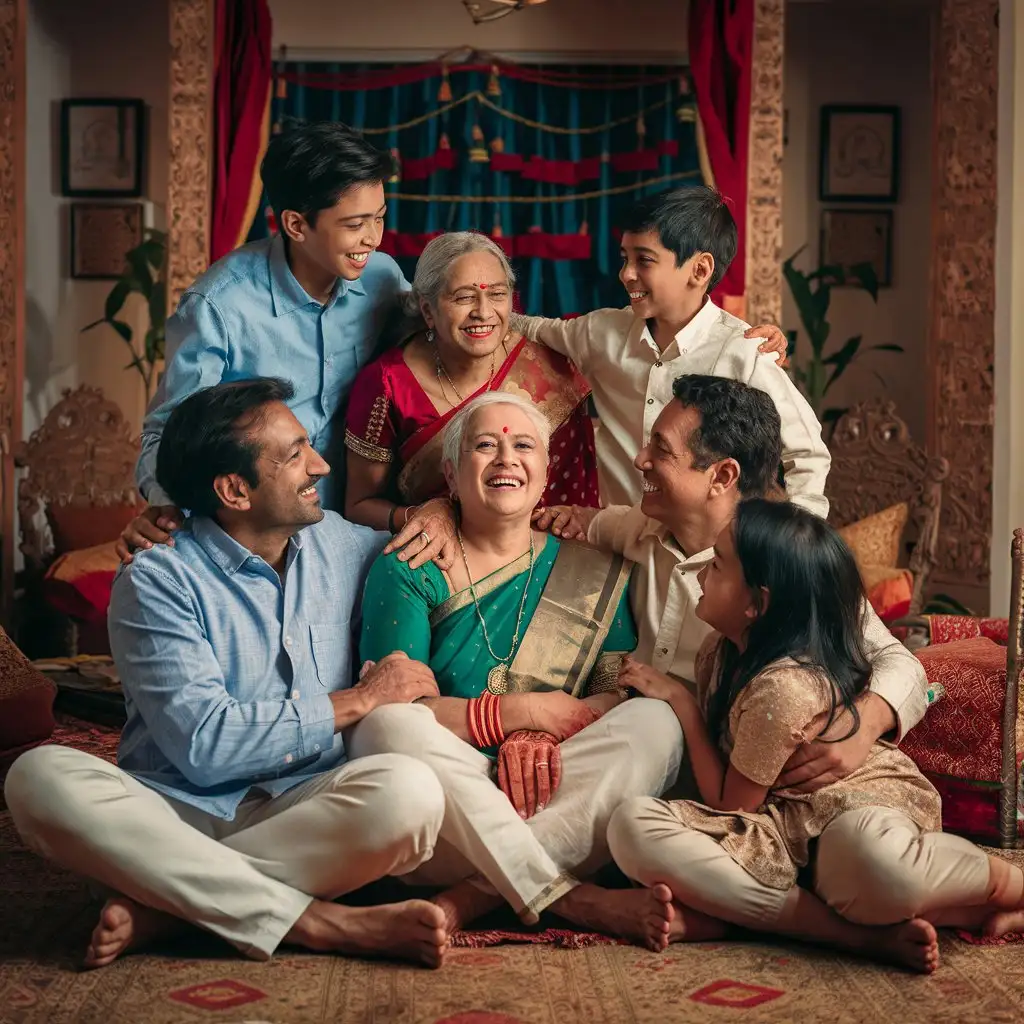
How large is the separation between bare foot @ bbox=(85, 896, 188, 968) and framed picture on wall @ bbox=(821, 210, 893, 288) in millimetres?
5643

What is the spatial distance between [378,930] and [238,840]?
31 cm

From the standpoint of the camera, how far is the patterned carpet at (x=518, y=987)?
7.38ft

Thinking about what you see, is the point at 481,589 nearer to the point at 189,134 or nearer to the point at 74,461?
the point at 74,461

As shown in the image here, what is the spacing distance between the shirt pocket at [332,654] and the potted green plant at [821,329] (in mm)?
4285

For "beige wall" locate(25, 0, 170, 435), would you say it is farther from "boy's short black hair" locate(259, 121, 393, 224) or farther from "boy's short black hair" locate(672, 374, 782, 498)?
"boy's short black hair" locate(672, 374, 782, 498)

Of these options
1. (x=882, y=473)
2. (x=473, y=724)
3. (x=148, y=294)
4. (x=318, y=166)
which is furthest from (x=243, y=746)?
(x=148, y=294)

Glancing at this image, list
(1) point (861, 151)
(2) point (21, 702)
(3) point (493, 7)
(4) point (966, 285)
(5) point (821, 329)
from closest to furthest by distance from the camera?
(2) point (21, 702)
(3) point (493, 7)
(4) point (966, 285)
(5) point (821, 329)
(1) point (861, 151)

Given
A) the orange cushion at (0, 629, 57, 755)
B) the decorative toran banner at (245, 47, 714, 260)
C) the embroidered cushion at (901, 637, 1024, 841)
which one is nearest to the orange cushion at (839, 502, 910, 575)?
the decorative toran banner at (245, 47, 714, 260)

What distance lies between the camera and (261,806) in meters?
2.69

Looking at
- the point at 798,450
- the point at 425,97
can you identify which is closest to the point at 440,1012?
the point at 798,450

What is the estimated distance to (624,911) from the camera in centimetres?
258

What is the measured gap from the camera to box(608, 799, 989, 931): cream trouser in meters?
2.45

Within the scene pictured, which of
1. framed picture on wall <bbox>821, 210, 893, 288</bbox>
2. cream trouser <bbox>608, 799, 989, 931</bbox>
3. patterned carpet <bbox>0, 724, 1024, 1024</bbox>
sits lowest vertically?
patterned carpet <bbox>0, 724, 1024, 1024</bbox>

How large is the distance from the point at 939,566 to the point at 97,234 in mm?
4542
